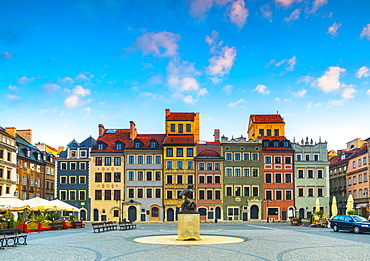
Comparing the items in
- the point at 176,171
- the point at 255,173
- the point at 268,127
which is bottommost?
the point at 255,173

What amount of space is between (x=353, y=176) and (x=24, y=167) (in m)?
49.9

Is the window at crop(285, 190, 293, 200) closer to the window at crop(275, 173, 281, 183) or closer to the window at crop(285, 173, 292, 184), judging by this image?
the window at crop(285, 173, 292, 184)

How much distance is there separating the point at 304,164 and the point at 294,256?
54.8 m

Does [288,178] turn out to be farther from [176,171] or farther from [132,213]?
[132,213]

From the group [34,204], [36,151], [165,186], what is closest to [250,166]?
[165,186]

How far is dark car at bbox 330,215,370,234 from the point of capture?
115 feet

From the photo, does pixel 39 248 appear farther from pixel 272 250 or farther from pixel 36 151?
pixel 36 151

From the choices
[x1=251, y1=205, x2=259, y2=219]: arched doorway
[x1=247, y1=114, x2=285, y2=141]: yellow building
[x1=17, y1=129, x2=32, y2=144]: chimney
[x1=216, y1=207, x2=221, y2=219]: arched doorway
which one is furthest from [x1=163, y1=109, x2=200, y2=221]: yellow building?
[x1=17, y1=129, x2=32, y2=144]: chimney

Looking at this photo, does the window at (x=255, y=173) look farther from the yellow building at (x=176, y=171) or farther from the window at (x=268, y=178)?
the yellow building at (x=176, y=171)

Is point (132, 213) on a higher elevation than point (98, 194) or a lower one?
lower

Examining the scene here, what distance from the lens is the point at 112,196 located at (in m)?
71.3

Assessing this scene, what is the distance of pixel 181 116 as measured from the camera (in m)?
75.2

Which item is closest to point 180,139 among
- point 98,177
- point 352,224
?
point 98,177

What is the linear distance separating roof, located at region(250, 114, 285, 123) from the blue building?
28.0 metres
